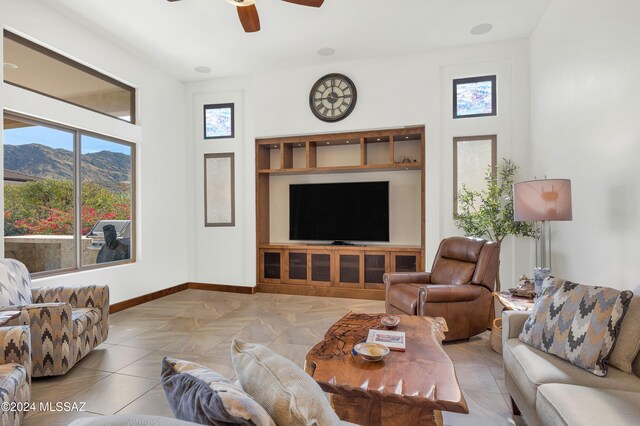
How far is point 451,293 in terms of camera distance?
10.3ft

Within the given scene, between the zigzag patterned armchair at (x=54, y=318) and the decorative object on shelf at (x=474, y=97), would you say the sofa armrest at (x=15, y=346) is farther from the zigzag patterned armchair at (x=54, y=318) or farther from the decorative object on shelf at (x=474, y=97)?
the decorative object on shelf at (x=474, y=97)

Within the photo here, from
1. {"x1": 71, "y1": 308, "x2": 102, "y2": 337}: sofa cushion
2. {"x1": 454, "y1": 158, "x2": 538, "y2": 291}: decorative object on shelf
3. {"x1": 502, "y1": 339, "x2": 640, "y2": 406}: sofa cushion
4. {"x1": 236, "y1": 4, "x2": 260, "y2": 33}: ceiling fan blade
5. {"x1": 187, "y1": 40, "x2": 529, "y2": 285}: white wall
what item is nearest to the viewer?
{"x1": 502, "y1": 339, "x2": 640, "y2": 406}: sofa cushion

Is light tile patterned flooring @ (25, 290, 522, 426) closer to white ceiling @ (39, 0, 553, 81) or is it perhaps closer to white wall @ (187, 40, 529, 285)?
white wall @ (187, 40, 529, 285)

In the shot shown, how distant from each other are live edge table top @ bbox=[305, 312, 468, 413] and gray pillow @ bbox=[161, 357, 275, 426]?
0.83 m

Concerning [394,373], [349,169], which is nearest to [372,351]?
[394,373]

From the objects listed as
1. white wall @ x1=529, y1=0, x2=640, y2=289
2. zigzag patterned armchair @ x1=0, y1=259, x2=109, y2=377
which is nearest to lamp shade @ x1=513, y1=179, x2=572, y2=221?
white wall @ x1=529, y1=0, x2=640, y2=289

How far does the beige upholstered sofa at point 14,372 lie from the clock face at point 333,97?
13.6 ft

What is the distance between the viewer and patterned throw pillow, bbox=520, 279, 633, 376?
1663 millimetres

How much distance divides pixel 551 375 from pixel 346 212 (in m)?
3.78

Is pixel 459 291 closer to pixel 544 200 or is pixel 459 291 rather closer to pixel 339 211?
pixel 544 200

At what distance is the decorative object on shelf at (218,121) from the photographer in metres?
5.66

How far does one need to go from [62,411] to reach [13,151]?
2.63m

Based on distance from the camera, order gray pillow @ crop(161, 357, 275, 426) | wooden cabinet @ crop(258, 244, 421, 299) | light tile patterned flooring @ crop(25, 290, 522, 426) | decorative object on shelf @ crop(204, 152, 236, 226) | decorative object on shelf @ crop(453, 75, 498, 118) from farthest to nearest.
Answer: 1. decorative object on shelf @ crop(204, 152, 236, 226)
2. wooden cabinet @ crop(258, 244, 421, 299)
3. decorative object on shelf @ crop(453, 75, 498, 118)
4. light tile patterned flooring @ crop(25, 290, 522, 426)
5. gray pillow @ crop(161, 357, 275, 426)

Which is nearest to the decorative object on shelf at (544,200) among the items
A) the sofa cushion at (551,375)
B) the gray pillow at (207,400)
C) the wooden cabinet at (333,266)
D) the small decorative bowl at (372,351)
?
the sofa cushion at (551,375)
